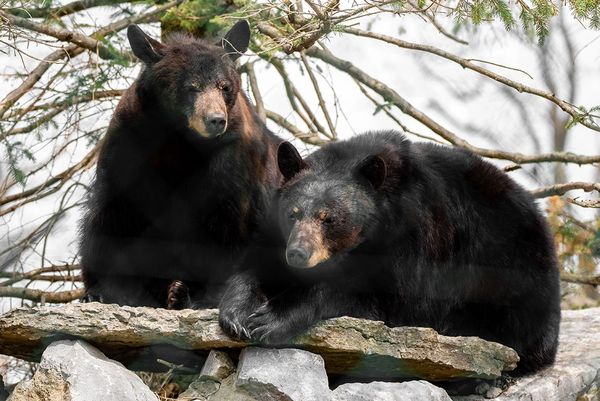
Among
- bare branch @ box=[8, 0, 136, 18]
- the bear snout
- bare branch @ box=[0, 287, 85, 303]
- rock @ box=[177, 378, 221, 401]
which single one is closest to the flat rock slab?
rock @ box=[177, 378, 221, 401]

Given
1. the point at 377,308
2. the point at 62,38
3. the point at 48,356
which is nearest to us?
the point at 48,356

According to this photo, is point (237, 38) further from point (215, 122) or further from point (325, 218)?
point (325, 218)

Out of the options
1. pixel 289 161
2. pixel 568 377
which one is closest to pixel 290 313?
pixel 289 161

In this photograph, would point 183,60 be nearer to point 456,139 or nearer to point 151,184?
point 151,184

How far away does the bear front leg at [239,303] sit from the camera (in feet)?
18.8

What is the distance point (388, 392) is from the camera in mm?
5590

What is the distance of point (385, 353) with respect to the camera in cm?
588

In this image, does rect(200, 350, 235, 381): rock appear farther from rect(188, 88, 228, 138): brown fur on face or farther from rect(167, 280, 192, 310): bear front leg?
rect(188, 88, 228, 138): brown fur on face

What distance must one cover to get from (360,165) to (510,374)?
190 cm

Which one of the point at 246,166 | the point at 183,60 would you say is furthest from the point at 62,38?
the point at 246,166

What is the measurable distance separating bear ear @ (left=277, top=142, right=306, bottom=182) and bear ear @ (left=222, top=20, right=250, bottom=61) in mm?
1112

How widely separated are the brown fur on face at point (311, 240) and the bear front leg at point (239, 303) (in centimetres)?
45

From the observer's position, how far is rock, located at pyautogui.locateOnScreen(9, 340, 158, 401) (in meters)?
5.29

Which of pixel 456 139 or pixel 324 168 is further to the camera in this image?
pixel 456 139
